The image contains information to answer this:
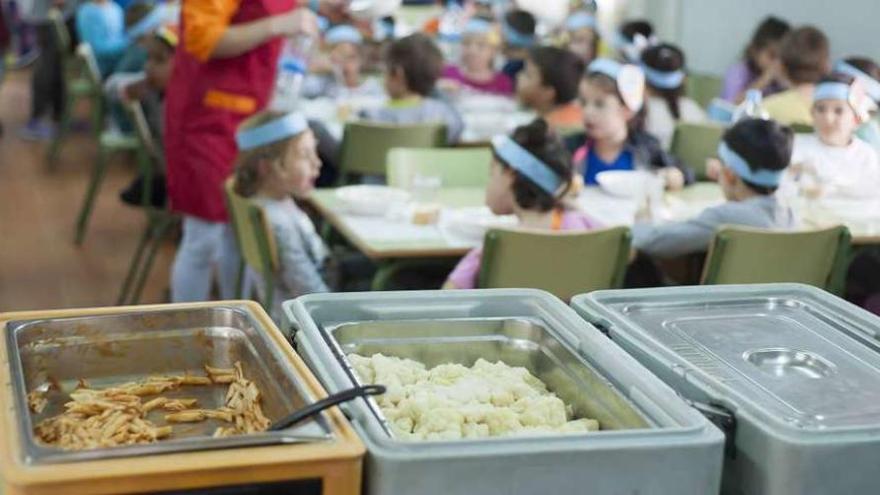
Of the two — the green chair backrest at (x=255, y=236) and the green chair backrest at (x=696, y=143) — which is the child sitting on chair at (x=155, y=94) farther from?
the green chair backrest at (x=696, y=143)

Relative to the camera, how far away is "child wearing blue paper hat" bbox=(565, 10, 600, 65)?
7.14 meters

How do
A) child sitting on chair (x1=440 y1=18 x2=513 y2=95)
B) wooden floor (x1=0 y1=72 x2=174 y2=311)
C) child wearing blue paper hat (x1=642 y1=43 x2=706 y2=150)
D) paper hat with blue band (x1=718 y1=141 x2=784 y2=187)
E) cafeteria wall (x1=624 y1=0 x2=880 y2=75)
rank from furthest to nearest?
child sitting on chair (x1=440 y1=18 x2=513 y2=95), cafeteria wall (x1=624 y1=0 x2=880 y2=75), child wearing blue paper hat (x1=642 y1=43 x2=706 y2=150), wooden floor (x1=0 y1=72 x2=174 y2=311), paper hat with blue band (x1=718 y1=141 x2=784 y2=187)

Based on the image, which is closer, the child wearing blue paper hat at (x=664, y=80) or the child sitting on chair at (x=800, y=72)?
the child sitting on chair at (x=800, y=72)

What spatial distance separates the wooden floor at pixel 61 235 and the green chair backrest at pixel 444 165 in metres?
1.39

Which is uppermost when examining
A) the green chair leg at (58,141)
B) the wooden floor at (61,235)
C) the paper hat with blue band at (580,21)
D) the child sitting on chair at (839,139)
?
the paper hat with blue band at (580,21)

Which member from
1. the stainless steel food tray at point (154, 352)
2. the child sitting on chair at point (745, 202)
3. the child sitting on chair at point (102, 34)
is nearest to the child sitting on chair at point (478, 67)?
the child sitting on chair at point (102, 34)

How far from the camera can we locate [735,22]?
7137 mm

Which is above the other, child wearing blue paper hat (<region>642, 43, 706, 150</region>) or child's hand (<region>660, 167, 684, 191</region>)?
child wearing blue paper hat (<region>642, 43, 706, 150</region>)

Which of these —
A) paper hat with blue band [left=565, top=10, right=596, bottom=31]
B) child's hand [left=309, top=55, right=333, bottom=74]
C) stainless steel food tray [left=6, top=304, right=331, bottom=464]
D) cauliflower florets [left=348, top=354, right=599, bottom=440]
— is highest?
stainless steel food tray [left=6, top=304, right=331, bottom=464]

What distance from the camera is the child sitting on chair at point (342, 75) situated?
244 inches

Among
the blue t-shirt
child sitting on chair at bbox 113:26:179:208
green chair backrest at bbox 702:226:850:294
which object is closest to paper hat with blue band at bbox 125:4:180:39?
child sitting on chair at bbox 113:26:179:208

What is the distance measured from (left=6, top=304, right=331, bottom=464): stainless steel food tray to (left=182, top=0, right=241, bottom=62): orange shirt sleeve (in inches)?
101

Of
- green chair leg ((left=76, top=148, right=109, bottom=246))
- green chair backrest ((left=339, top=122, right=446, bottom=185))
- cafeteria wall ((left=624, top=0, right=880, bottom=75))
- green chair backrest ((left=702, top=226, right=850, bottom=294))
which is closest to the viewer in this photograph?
green chair backrest ((left=702, top=226, right=850, bottom=294))

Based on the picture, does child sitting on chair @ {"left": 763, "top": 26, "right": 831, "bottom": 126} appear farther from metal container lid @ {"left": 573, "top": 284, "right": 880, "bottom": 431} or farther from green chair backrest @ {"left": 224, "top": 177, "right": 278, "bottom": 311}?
metal container lid @ {"left": 573, "top": 284, "right": 880, "bottom": 431}
